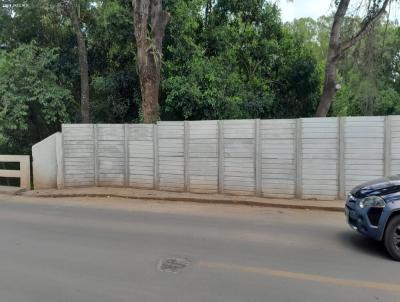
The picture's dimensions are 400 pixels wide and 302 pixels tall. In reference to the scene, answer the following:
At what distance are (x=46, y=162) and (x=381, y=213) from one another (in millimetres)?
10361

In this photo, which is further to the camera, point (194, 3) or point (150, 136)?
point (194, 3)

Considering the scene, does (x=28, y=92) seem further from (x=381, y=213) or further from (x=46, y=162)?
(x=381, y=213)

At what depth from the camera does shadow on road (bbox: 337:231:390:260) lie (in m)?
6.32

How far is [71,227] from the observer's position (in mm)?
8172

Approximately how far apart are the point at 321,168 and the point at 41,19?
1305cm

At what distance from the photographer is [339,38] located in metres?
15.6

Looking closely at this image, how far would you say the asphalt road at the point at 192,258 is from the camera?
4.82 metres

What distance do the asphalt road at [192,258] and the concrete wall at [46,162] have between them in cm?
358

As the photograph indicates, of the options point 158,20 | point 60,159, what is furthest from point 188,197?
point 158,20

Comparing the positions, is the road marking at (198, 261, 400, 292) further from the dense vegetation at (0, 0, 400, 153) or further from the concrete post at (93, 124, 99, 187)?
the dense vegetation at (0, 0, 400, 153)

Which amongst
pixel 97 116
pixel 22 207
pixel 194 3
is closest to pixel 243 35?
pixel 194 3

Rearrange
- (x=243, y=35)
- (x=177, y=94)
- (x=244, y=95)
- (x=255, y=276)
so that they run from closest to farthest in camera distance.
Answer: (x=255, y=276), (x=177, y=94), (x=244, y=95), (x=243, y=35)

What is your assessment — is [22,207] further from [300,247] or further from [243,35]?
[243,35]

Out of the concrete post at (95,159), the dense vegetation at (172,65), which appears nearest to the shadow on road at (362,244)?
the dense vegetation at (172,65)
